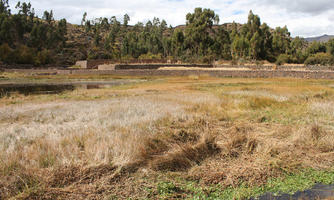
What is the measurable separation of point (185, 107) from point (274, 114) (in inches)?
183

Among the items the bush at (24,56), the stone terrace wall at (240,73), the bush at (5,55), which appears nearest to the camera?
the stone terrace wall at (240,73)

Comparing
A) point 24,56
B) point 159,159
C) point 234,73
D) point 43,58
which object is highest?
point 24,56

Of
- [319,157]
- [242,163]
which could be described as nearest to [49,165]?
[242,163]

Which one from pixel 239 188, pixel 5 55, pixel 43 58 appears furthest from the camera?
pixel 43 58

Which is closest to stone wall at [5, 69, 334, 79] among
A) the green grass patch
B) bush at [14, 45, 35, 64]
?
bush at [14, 45, 35, 64]

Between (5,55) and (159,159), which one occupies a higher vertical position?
(5,55)

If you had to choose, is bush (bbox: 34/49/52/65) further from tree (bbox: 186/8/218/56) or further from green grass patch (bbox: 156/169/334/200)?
green grass patch (bbox: 156/169/334/200)

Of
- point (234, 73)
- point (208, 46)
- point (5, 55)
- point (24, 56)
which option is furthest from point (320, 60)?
point (5, 55)

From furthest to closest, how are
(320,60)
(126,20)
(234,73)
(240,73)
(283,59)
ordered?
1. (126,20)
2. (320,60)
3. (283,59)
4. (234,73)
5. (240,73)

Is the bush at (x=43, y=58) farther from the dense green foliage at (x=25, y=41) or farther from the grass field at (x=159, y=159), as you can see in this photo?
the grass field at (x=159, y=159)

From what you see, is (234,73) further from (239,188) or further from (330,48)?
(330,48)

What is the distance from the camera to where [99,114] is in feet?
44.6

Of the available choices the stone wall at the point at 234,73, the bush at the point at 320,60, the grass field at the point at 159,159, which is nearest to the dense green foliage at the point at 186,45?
the bush at the point at 320,60

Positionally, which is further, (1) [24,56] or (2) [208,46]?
(2) [208,46]
